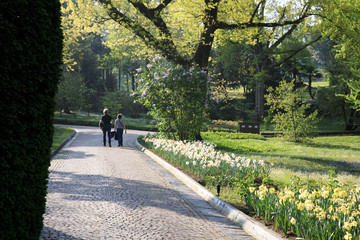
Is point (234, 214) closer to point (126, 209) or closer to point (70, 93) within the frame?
point (126, 209)

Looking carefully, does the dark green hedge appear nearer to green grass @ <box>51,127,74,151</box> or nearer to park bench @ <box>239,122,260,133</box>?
green grass @ <box>51,127,74,151</box>

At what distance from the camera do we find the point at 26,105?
3.22 meters

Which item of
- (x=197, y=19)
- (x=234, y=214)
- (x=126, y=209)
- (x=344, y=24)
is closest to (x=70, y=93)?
(x=197, y=19)

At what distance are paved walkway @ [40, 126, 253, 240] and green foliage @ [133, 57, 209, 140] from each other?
6273 mm

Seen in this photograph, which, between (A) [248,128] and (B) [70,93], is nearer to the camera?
(A) [248,128]

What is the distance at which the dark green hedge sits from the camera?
2924mm

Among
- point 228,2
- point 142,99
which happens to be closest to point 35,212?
point 142,99

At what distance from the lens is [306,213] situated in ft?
14.9

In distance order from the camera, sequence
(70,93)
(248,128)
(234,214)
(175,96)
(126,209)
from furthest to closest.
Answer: (70,93) → (248,128) → (175,96) → (126,209) → (234,214)

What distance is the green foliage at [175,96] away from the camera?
617 inches

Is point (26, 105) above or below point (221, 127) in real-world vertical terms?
above

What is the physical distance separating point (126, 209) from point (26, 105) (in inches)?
128

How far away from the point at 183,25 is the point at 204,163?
1228 cm

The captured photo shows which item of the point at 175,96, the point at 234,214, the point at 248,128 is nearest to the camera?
the point at 234,214
